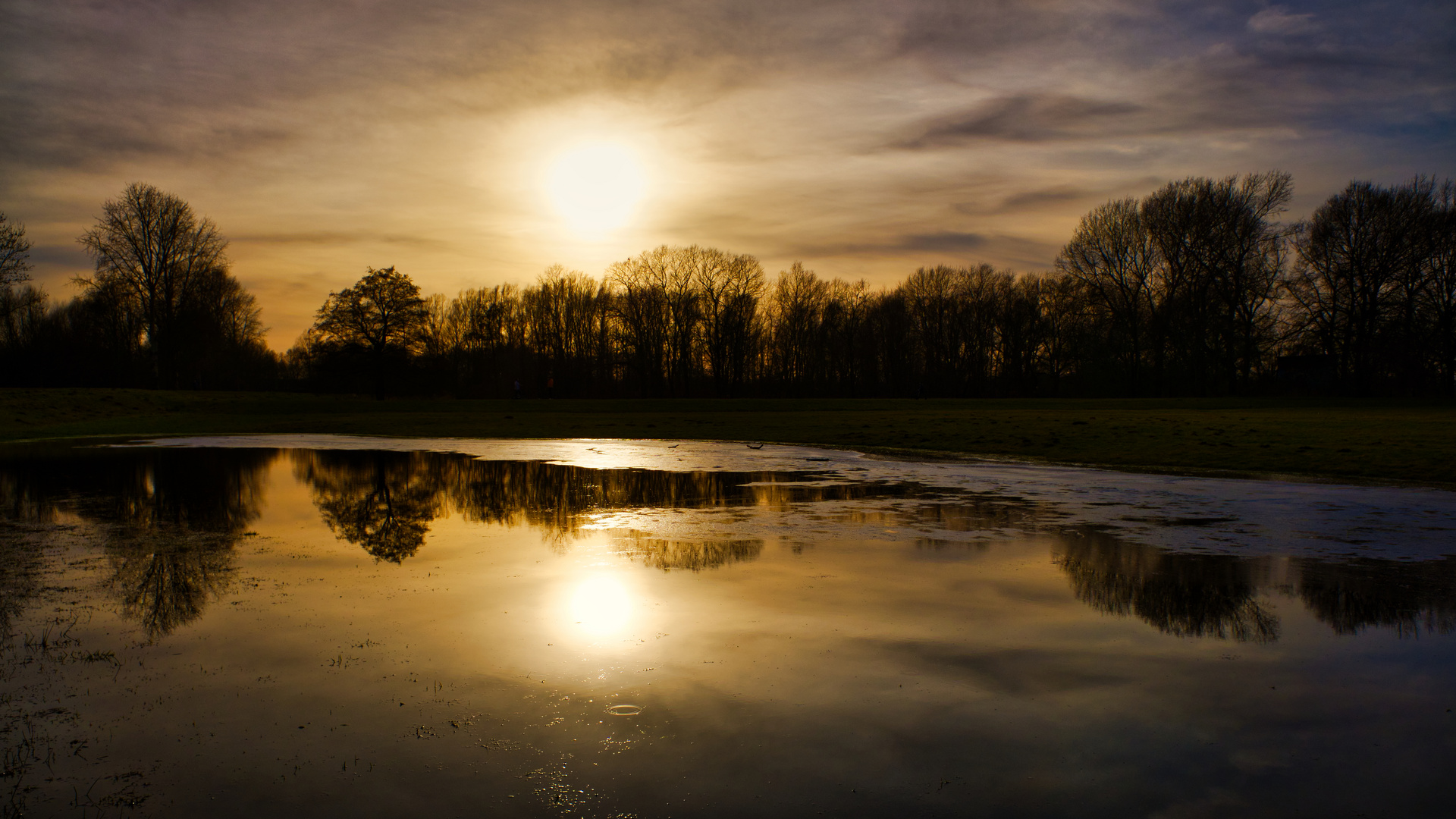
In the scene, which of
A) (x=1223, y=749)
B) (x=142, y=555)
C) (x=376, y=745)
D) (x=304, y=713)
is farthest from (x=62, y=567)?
(x=1223, y=749)

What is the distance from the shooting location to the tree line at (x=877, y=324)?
5766 cm

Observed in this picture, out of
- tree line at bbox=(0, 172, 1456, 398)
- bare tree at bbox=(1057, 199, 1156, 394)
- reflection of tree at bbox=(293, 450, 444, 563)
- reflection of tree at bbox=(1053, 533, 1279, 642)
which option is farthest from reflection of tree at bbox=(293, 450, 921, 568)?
bare tree at bbox=(1057, 199, 1156, 394)

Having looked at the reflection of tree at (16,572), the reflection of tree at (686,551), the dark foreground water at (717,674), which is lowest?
the dark foreground water at (717,674)

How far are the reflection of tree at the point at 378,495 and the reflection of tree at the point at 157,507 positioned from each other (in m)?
1.11

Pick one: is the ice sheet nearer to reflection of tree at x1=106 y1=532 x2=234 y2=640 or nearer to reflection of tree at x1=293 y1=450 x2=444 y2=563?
reflection of tree at x1=293 y1=450 x2=444 y2=563

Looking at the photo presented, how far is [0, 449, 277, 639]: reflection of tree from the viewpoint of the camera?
7.78m

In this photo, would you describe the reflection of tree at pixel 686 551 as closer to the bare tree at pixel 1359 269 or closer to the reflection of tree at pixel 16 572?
the reflection of tree at pixel 16 572

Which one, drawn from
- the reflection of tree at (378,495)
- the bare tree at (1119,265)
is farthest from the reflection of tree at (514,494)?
the bare tree at (1119,265)

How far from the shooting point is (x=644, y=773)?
420cm

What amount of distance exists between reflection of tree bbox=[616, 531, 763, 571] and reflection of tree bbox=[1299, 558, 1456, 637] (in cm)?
535

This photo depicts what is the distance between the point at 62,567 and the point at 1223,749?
33.8 ft

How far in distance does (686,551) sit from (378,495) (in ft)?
25.2

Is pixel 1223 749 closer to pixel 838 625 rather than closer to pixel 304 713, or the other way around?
pixel 838 625

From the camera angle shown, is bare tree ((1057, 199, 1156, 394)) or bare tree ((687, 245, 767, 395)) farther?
bare tree ((687, 245, 767, 395))
